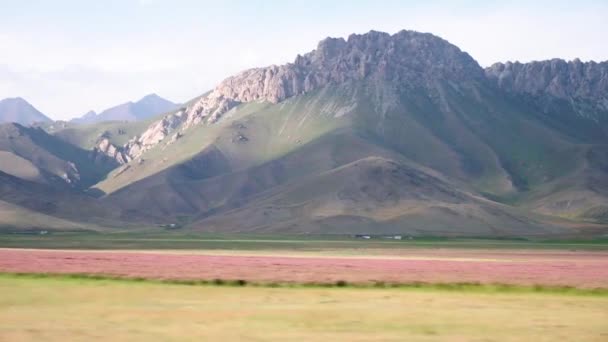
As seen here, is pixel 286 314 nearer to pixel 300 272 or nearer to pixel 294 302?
pixel 294 302

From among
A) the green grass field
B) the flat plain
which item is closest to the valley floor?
the flat plain

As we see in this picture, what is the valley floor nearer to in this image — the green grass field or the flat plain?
the flat plain

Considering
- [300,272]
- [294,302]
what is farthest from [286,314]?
[300,272]

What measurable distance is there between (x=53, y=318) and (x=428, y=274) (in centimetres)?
3122

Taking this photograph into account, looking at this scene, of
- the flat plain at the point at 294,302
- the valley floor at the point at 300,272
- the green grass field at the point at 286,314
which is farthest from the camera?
the valley floor at the point at 300,272

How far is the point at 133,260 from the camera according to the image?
74.1m

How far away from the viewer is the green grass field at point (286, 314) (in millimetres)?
32250

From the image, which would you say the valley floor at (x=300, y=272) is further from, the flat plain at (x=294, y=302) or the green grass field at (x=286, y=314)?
the green grass field at (x=286, y=314)

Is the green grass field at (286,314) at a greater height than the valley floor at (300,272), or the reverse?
the valley floor at (300,272)

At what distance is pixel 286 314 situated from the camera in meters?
38.1

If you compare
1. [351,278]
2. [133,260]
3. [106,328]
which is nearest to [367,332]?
[106,328]

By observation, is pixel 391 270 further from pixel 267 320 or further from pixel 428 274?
pixel 267 320

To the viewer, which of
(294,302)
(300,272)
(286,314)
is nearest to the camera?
(286,314)

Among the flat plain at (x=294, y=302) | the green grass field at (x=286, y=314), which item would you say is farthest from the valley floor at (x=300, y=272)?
the green grass field at (x=286, y=314)
